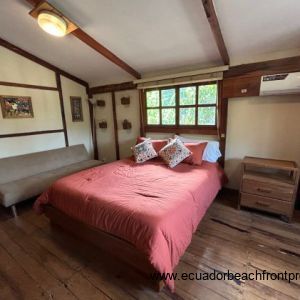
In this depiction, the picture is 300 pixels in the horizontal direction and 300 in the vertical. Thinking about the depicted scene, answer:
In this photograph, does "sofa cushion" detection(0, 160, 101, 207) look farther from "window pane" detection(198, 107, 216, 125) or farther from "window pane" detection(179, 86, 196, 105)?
"window pane" detection(198, 107, 216, 125)

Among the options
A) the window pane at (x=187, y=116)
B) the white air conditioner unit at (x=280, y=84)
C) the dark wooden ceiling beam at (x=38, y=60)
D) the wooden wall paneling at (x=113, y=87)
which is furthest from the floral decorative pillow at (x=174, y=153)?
the dark wooden ceiling beam at (x=38, y=60)

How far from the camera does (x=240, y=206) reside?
2.59m

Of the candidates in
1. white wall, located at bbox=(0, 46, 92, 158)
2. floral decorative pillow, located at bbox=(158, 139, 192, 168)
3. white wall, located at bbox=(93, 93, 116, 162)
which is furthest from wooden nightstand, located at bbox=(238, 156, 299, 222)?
white wall, located at bbox=(0, 46, 92, 158)

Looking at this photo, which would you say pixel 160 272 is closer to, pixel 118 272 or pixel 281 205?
pixel 118 272

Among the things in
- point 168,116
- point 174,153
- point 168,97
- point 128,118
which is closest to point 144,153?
point 174,153

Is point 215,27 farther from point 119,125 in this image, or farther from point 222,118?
point 119,125

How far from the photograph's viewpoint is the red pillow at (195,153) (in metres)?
2.69

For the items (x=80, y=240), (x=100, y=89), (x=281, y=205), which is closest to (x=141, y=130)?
(x=100, y=89)

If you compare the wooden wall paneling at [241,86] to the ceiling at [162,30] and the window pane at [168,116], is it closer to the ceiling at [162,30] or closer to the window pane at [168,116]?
the ceiling at [162,30]

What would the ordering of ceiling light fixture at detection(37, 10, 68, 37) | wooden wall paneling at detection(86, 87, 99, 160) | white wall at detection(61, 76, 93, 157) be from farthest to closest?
wooden wall paneling at detection(86, 87, 99, 160) → white wall at detection(61, 76, 93, 157) → ceiling light fixture at detection(37, 10, 68, 37)

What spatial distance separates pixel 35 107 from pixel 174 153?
2821 millimetres

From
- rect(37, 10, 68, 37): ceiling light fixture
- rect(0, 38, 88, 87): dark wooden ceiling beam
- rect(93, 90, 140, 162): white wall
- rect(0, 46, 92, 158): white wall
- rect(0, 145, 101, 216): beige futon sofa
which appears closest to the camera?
rect(37, 10, 68, 37): ceiling light fixture

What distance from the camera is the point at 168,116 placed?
A: 3506mm

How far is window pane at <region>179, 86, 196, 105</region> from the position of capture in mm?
3162
